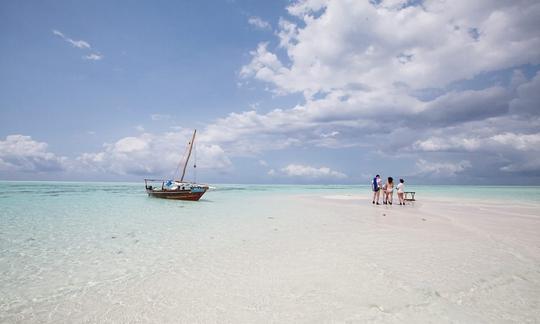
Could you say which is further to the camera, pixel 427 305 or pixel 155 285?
pixel 155 285

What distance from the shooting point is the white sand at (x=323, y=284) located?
4.36m

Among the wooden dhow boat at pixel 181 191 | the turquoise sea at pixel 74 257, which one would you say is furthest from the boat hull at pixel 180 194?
the turquoise sea at pixel 74 257

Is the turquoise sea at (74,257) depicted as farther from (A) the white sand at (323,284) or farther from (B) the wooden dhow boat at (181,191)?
(B) the wooden dhow boat at (181,191)

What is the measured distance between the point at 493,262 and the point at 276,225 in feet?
28.1

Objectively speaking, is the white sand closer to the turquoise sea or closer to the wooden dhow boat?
the turquoise sea

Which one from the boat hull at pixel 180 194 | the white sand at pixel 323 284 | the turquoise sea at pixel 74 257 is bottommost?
the turquoise sea at pixel 74 257

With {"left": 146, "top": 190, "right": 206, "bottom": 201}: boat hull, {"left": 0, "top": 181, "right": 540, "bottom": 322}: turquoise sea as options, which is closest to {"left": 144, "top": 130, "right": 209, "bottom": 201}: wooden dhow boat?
{"left": 146, "top": 190, "right": 206, "bottom": 201}: boat hull

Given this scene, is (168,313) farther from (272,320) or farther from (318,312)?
(318,312)

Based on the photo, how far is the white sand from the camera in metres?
4.36

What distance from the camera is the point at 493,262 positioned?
6875mm

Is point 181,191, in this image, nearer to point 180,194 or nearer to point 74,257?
point 180,194

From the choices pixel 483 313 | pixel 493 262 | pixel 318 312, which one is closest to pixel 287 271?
pixel 318 312

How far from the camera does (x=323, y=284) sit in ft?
18.3

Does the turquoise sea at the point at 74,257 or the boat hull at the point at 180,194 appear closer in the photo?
the turquoise sea at the point at 74,257
